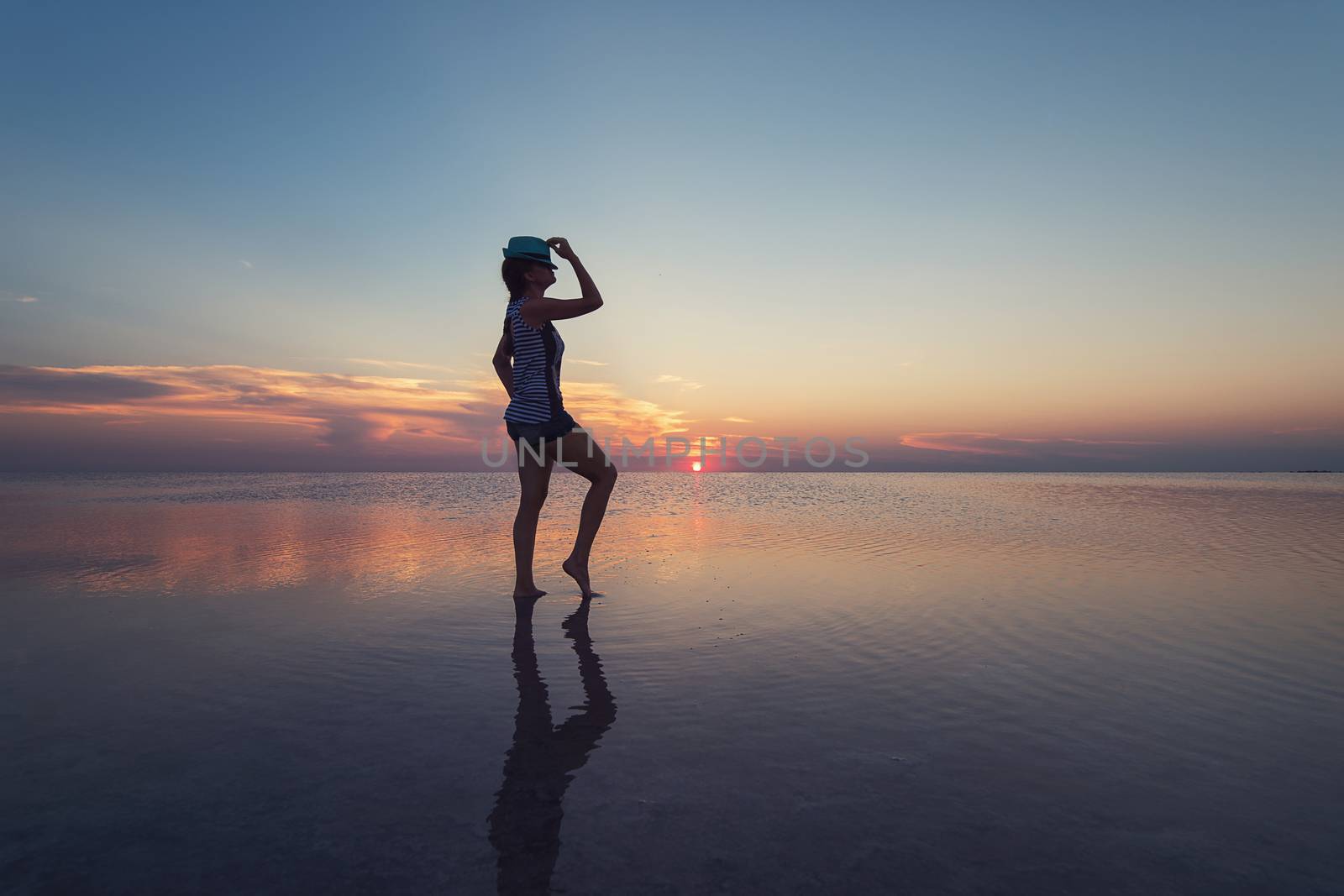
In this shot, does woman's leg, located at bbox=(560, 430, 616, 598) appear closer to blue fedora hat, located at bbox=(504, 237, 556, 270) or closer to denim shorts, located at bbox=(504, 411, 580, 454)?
denim shorts, located at bbox=(504, 411, 580, 454)

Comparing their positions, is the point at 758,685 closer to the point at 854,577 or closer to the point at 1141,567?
the point at 854,577

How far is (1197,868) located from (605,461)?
191 inches

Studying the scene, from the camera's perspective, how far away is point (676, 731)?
2775mm

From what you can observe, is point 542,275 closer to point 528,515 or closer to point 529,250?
point 529,250

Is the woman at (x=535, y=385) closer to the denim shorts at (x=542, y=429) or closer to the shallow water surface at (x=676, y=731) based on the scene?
the denim shorts at (x=542, y=429)

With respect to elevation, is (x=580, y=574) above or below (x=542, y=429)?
below

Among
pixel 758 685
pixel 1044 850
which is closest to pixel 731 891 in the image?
pixel 1044 850

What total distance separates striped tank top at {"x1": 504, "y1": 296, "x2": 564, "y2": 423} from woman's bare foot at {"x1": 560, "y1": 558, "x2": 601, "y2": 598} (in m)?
1.30

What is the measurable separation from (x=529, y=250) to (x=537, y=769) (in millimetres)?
4261

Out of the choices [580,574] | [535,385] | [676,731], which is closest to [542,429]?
[535,385]

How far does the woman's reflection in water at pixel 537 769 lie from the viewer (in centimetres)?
186

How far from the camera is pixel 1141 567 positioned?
6754 millimetres

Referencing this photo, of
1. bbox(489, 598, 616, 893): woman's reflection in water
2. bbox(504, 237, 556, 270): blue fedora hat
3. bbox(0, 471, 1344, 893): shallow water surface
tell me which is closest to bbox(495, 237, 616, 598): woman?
bbox(504, 237, 556, 270): blue fedora hat

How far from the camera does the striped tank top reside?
5.59 m
